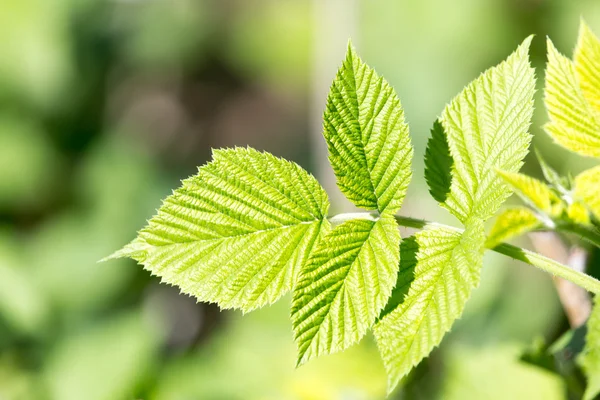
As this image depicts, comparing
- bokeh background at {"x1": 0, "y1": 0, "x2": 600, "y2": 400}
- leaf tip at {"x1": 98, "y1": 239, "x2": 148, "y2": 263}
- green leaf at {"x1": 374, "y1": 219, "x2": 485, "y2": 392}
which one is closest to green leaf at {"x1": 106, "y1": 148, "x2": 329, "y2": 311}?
leaf tip at {"x1": 98, "y1": 239, "x2": 148, "y2": 263}

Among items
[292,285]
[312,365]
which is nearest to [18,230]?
[312,365]

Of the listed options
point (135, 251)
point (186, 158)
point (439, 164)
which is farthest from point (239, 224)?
point (186, 158)

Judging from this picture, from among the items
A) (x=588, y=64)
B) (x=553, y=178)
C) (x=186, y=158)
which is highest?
(x=588, y=64)

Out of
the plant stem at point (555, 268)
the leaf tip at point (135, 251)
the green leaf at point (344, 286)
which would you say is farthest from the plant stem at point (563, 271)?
the leaf tip at point (135, 251)

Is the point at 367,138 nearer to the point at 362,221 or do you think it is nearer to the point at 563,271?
the point at 362,221

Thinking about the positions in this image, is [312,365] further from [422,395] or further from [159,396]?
[159,396]

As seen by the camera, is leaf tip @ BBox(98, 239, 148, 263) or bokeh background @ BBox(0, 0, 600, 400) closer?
leaf tip @ BBox(98, 239, 148, 263)

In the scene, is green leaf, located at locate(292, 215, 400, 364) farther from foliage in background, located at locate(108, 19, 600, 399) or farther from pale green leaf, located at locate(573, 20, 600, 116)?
pale green leaf, located at locate(573, 20, 600, 116)
